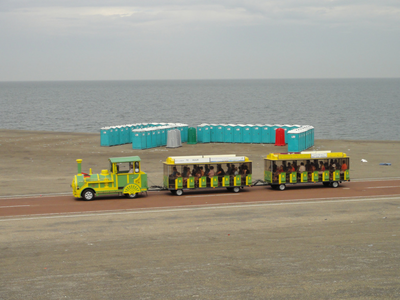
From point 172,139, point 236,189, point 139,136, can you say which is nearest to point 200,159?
point 236,189

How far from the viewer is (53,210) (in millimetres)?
22141

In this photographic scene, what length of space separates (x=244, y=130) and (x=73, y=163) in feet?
55.9

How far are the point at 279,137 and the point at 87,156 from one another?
639 inches

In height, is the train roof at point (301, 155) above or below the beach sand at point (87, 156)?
above

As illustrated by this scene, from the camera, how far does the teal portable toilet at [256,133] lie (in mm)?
45403

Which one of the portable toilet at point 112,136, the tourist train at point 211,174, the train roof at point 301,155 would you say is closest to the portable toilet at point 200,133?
the portable toilet at point 112,136

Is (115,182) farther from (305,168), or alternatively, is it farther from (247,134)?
(247,134)

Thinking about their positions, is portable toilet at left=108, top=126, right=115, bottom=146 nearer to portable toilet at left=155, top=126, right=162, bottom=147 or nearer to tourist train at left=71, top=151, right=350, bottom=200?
portable toilet at left=155, top=126, right=162, bottom=147

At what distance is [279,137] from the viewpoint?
43344mm

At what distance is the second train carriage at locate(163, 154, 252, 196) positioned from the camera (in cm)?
2525

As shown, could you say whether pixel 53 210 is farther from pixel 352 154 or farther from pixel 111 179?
pixel 352 154

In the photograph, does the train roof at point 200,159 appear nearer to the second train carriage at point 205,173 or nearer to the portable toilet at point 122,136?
the second train carriage at point 205,173

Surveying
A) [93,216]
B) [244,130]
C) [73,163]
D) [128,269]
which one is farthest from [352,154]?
[128,269]

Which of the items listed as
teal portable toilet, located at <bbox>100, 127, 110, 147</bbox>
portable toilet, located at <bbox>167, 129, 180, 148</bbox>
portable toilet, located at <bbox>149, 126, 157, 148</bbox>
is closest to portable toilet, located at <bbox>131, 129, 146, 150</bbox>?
portable toilet, located at <bbox>149, 126, 157, 148</bbox>
